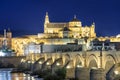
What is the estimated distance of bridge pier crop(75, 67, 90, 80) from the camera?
26.1 m

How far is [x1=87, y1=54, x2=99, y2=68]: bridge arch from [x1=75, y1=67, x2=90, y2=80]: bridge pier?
210 centimetres

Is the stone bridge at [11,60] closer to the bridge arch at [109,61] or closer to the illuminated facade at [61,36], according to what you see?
the illuminated facade at [61,36]

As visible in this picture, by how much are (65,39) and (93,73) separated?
39152 mm

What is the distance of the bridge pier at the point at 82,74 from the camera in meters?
26.1

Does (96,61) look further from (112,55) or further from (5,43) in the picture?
(5,43)

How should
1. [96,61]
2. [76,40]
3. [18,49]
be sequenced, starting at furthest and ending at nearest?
[18,49] < [76,40] < [96,61]

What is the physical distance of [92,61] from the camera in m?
30.1

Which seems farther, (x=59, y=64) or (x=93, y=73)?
(x=59, y=64)

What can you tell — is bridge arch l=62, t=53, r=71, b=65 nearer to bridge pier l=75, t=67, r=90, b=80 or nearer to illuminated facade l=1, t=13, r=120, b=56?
bridge pier l=75, t=67, r=90, b=80

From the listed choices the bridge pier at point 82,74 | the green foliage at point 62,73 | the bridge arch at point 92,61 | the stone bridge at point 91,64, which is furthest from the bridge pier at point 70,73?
the bridge pier at point 82,74

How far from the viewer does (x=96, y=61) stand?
94.2 feet

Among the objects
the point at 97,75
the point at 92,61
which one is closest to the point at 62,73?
the point at 92,61

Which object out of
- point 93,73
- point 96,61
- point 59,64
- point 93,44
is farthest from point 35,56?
point 93,73

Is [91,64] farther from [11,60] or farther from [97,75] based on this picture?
[11,60]
